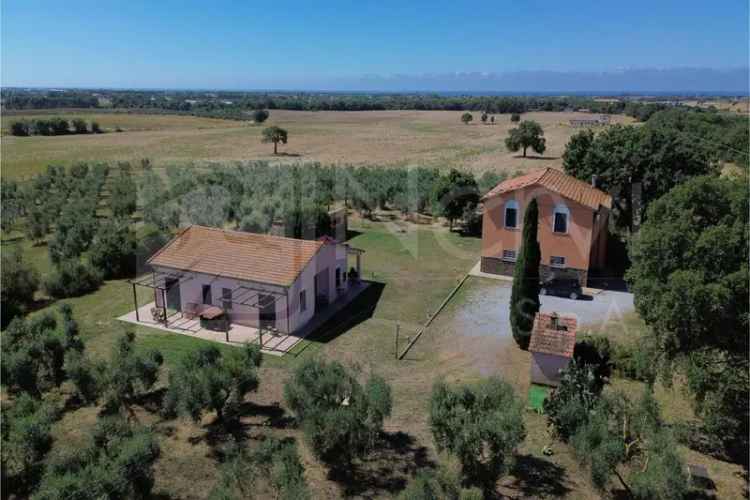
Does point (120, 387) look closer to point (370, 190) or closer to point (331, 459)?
point (331, 459)

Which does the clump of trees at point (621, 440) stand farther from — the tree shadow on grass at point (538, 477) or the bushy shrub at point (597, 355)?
the bushy shrub at point (597, 355)

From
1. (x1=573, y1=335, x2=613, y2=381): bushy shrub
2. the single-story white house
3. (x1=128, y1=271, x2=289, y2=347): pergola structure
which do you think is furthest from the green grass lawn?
(x1=128, y1=271, x2=289, y2=347): pergola structure

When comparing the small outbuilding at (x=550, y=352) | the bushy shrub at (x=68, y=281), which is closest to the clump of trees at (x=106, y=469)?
the small outbuilding at (x=550, y=352)

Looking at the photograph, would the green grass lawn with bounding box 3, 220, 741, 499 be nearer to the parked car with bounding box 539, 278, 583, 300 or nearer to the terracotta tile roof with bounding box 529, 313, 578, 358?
the terracotta tile roof with bounding box 529, 313, 578, 358

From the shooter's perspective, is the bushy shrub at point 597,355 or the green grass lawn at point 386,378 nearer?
the green grass lawn at point 386,378

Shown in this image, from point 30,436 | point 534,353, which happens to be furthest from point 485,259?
point 30,436
